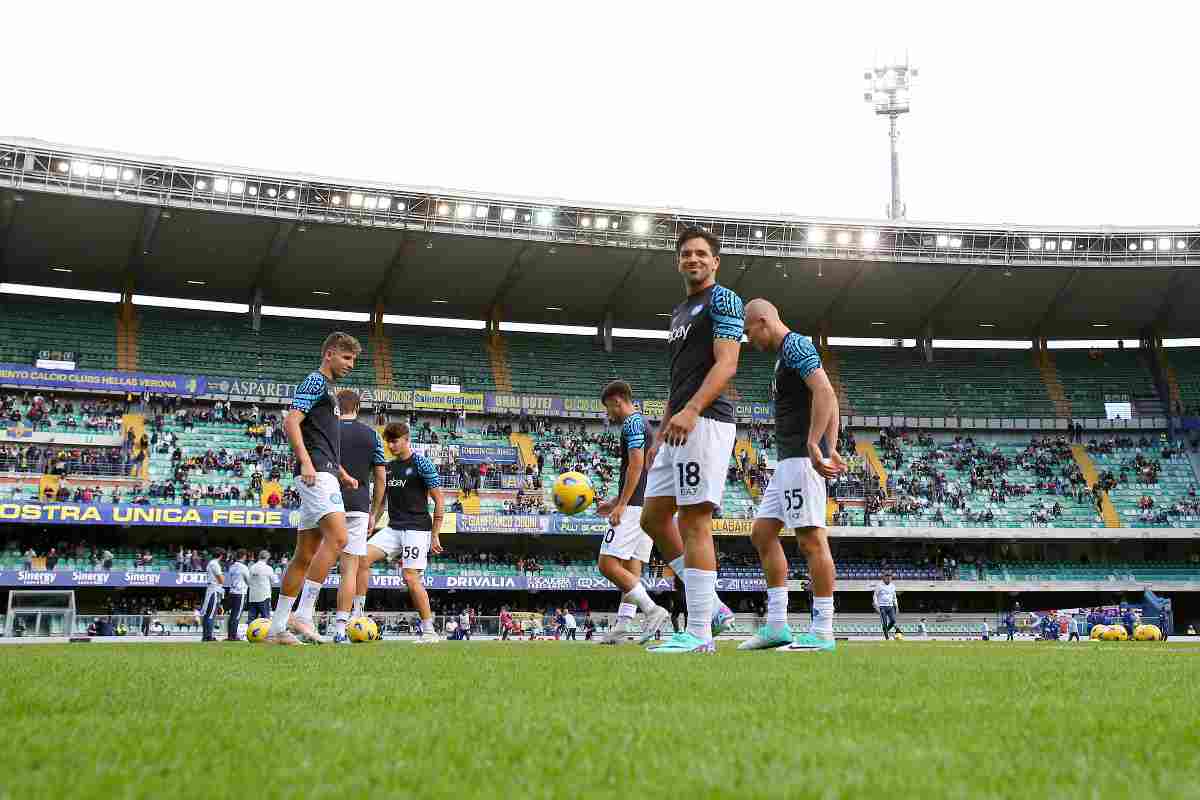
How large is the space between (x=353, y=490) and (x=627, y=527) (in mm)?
2908

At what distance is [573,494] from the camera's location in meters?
9.04

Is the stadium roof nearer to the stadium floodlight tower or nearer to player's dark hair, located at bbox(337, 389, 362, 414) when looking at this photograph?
the stadium floodlight tower

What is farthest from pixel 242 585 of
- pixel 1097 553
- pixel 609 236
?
pixel 1097 553

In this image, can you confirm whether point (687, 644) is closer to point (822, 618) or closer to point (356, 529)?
point (822, 618)

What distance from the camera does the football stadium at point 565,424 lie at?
8.61 metres

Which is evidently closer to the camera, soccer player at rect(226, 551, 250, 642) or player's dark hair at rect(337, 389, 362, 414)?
player's dark hair at rect(337, 389, 362, 414)

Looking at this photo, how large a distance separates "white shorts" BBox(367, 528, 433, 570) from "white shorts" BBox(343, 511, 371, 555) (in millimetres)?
336

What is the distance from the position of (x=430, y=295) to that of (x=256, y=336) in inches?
272

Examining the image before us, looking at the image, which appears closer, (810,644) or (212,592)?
(810,644)

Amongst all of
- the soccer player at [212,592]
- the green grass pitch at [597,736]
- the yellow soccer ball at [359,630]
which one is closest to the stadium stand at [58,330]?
the soccer player at [212,592]

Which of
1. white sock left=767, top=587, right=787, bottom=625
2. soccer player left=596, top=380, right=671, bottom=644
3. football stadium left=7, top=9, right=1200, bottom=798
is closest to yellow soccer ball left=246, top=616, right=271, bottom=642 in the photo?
football stadium left=7, top=9, right=1200, bottom=798

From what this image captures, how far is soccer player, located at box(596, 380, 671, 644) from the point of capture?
8.77m

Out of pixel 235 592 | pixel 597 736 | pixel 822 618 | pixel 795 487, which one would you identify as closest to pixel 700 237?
pixel 795 487

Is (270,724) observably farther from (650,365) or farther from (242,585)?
(650,365)
